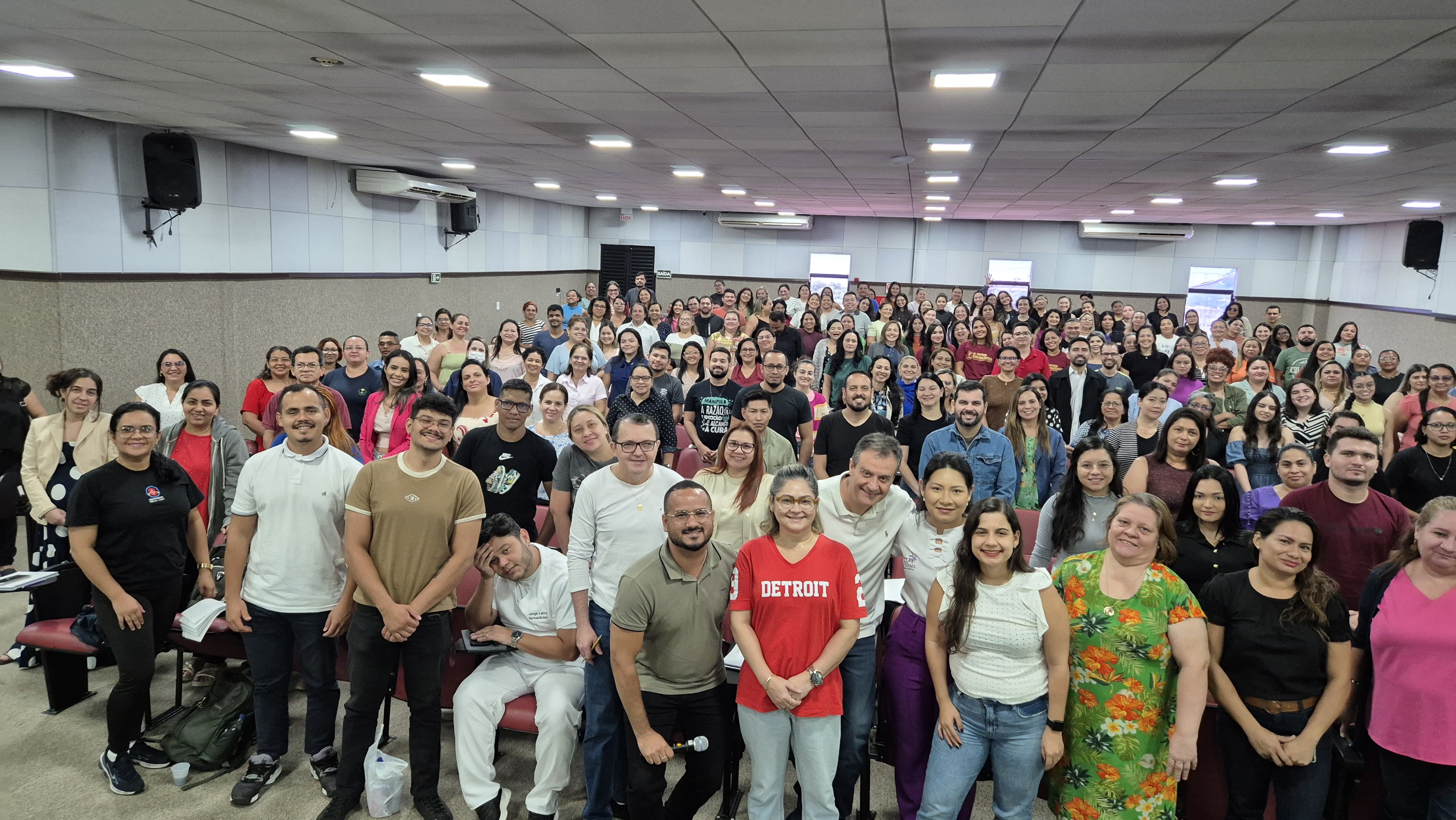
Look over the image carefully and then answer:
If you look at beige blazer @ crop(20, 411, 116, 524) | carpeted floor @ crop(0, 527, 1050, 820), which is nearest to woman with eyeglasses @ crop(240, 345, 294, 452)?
beige blazer @ crop(20, 411, 116, 524)

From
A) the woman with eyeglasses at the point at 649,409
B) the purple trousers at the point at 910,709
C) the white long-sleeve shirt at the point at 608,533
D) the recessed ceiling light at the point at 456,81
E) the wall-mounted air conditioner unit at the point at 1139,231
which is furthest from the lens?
the wall-mounted air conditioner unit at the point at 1139,231

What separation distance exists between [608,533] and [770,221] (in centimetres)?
1515

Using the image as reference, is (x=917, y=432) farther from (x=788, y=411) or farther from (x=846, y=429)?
(x=788, y=411)

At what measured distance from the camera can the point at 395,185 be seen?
34.4 ft

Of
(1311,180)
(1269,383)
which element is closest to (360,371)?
→ (1269,383)

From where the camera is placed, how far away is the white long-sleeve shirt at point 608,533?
130 inches

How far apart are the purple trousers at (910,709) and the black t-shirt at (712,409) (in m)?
2.67

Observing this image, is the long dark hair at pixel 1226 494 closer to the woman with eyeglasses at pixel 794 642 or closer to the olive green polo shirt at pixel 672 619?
the woman with eyeglasses at pixel 794 642

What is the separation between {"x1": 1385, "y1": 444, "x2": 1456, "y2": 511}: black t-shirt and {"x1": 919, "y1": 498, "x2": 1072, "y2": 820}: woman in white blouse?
3040mm

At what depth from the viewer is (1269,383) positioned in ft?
21.7

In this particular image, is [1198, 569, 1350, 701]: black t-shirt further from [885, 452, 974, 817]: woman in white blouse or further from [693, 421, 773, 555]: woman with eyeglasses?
[693, 421, 773, 555]: woman with eyeglasses

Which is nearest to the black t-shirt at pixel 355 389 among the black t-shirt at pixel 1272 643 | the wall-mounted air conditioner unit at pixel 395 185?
the wall-mounted air conditioner unit at pixel 395 185

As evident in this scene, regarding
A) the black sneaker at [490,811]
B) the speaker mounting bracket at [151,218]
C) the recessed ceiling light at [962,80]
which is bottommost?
the black sneaker at [490,811]

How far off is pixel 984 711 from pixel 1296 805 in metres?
1.12
